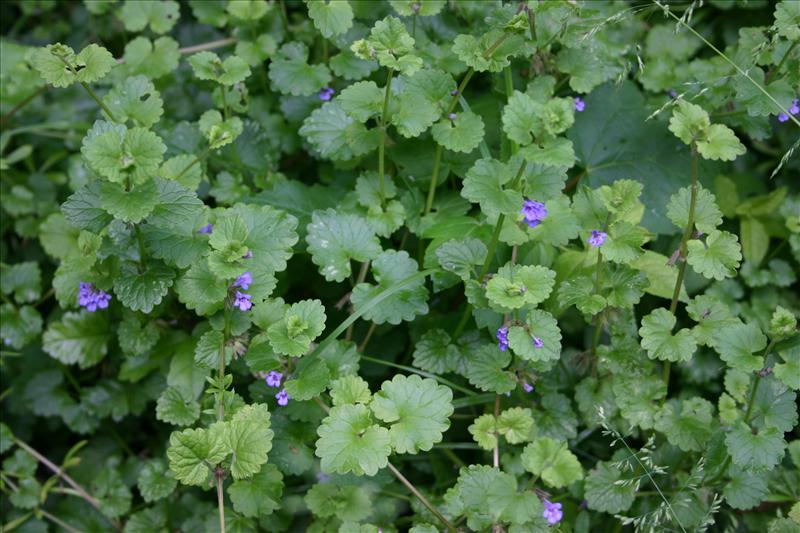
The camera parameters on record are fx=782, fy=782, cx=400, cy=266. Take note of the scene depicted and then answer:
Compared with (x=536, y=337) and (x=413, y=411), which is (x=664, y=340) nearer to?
(x=536, y=337)

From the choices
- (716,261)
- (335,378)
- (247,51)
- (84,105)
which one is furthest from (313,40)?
(716,261)

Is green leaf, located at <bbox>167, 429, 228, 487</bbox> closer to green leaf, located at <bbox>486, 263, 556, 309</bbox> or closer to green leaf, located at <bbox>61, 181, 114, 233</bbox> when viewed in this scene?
green leaf, located at <bbox>61, 181, 114, 233</bbox>

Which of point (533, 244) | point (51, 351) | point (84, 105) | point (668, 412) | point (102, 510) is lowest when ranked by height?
point (102, 510)

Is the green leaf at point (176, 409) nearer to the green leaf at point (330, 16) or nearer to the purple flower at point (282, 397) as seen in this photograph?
the purple flower at point (282, 397)

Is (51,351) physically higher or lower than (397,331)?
lower

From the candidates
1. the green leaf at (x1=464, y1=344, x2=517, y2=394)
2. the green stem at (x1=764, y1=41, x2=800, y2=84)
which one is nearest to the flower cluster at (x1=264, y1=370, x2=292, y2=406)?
the green leaf at (x1=464, y1=344, x2=517, y2=394)

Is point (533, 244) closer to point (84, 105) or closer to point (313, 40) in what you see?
point (313, 40)
